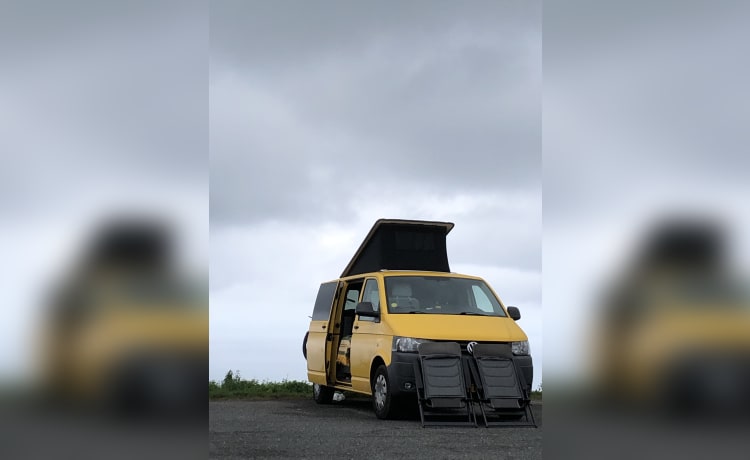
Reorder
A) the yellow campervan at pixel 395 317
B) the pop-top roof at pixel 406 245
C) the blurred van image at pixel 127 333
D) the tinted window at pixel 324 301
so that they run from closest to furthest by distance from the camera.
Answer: the blurred van image at pixel 127 333, the yellow campervan at pixel 395 317, the pop-top roof at pixel 406 245, the tinted window at pixel 324 301

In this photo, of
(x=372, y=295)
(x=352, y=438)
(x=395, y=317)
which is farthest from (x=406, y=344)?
(x=352, y=438)

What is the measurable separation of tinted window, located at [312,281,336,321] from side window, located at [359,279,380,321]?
4.67ft

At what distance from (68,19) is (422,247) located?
→ 11.2 metres

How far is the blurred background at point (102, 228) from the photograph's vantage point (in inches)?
98.4

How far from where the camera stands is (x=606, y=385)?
82.6 inches

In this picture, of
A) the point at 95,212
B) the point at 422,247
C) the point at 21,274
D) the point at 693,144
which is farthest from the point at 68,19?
the point at 422,247

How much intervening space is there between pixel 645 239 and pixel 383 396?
896 cm

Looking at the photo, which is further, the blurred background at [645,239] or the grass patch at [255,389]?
the grass patch at [255,389]

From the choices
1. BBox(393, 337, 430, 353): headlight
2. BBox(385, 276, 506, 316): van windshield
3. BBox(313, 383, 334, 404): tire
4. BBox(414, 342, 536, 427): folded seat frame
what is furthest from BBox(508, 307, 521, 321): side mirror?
BBox(313, 383, 334, 404): tire

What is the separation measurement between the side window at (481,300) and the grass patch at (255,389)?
18.3 ft

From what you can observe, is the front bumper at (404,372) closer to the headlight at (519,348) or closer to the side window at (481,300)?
the headlight at (519,348)

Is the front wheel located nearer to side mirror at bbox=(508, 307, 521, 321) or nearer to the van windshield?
the van windshield

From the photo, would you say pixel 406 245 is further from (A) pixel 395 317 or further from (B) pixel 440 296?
(A) pixel 395 317

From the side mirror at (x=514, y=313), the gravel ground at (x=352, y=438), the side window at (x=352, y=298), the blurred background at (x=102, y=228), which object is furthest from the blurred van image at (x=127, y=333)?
the side window at (x=352, y=298)
